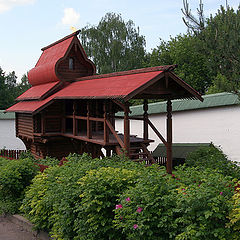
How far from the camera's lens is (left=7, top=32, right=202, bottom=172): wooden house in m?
12.6

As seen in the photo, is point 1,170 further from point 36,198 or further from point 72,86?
point 72,86

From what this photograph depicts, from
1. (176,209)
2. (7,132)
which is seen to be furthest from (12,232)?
(7,132)

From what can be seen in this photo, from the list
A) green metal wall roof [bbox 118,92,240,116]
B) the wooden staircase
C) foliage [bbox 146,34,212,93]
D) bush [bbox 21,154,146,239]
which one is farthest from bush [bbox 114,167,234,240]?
foliage [bbox 146,34,212,93]

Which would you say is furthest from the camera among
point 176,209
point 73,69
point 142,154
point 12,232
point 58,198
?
point 73,69

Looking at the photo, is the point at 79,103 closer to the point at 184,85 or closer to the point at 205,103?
the point at 205,103

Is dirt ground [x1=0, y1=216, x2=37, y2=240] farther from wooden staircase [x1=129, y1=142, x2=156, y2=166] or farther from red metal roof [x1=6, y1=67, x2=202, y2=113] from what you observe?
wooden staircase [x1=129, y1=142, x2=156, y2=166]

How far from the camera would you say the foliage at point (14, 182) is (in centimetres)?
991

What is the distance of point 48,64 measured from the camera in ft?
61.7

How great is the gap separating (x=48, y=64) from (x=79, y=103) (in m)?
2.88

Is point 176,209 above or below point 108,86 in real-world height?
below

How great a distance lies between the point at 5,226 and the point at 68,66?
10.6 metres

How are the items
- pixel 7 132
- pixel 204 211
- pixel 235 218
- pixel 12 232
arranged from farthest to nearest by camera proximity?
pixel 7 132, pixel 12 232, pixel 204 211, pixel 235 218

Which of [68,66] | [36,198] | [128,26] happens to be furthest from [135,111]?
[128,26]

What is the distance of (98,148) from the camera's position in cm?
1627
